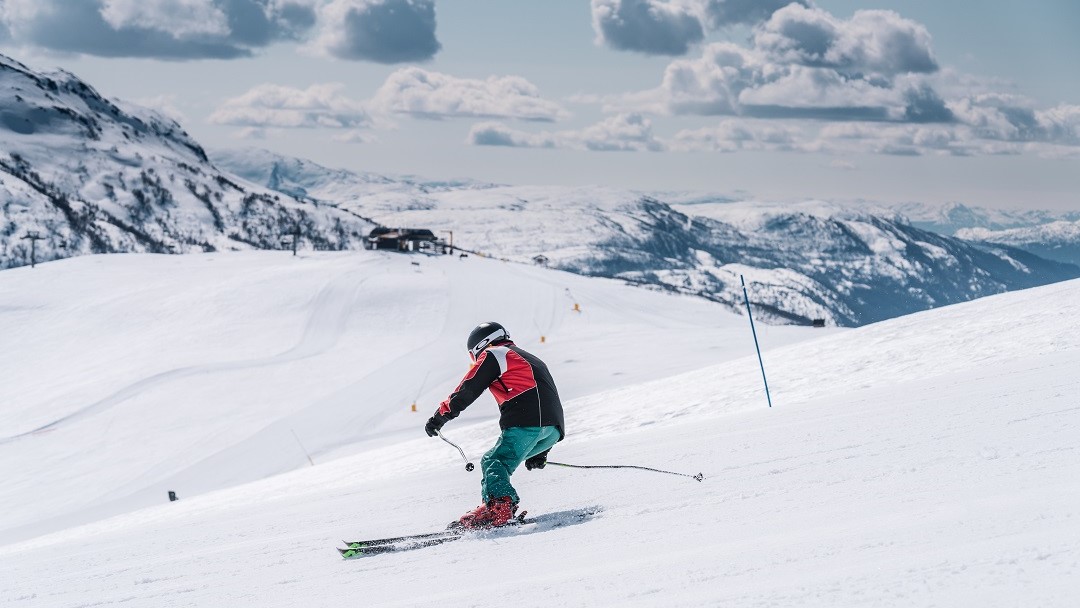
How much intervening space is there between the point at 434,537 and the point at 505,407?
4.44 ft

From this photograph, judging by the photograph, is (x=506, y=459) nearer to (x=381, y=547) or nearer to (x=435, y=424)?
(x=435, y=424)

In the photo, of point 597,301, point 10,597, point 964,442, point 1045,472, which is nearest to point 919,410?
point 964,442

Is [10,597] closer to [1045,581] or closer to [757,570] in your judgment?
[757,570]

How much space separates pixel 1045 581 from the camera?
4848 mm

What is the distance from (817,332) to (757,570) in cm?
4568

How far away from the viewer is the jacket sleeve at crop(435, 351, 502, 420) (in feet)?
25.9

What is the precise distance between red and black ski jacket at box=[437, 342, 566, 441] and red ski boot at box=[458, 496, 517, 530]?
697 millimetres

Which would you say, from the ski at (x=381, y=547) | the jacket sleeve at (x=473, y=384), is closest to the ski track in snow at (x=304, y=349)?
the ski at (x=381, y=547)

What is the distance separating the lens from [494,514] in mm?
8109

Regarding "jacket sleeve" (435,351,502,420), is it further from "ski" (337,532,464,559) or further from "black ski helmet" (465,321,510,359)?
"ski" (337,532,464,559)

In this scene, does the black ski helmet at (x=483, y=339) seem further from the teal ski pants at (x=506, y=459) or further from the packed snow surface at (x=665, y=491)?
the packed snow surface at (x=665, y=491)

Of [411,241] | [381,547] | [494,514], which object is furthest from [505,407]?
[411,241]

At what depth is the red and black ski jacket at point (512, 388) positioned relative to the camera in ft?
26.0

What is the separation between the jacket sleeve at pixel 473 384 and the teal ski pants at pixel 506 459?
531mm
